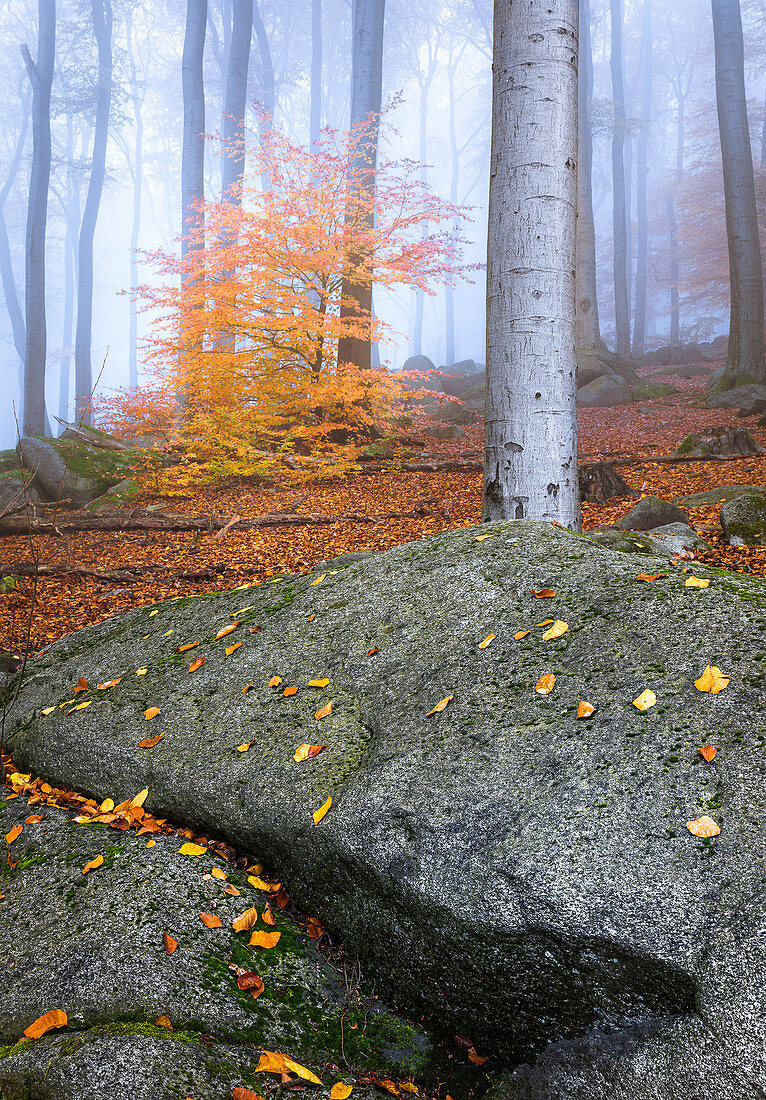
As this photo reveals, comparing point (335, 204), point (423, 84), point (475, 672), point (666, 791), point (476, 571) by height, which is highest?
point (423, 84)

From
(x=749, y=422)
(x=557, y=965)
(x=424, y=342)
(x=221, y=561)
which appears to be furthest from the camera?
(x=424, y=342)

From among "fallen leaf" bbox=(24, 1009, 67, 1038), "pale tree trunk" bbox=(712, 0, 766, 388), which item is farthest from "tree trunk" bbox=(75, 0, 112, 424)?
"fallen leaf" bbox=(24, 1009, 67, 1038)

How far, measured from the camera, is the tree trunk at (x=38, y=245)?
1739cm

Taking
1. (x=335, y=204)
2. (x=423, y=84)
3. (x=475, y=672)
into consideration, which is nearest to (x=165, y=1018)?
(x=475, y=672)

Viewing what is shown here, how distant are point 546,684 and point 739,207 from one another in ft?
41.3

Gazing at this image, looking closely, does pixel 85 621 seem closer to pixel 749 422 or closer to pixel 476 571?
pixel 476 571

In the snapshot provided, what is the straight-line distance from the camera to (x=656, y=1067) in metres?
1.35

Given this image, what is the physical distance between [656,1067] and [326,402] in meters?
7.98

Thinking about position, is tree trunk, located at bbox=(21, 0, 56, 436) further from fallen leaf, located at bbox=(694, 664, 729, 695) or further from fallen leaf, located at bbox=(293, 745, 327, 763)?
fallen leaf, located at bbox=(694, 664, 729, 695)

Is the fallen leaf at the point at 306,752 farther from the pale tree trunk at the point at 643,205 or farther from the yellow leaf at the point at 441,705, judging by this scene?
the pale tree trunk at the point at 643,205

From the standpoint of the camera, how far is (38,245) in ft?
59.7

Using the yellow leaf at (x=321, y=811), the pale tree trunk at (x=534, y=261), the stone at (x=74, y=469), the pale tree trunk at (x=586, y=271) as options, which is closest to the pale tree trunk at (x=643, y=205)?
the pale tree trunk at (x=586, y=271)

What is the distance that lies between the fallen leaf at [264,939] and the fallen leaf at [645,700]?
1232mm

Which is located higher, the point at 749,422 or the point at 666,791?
the point at 749,422
